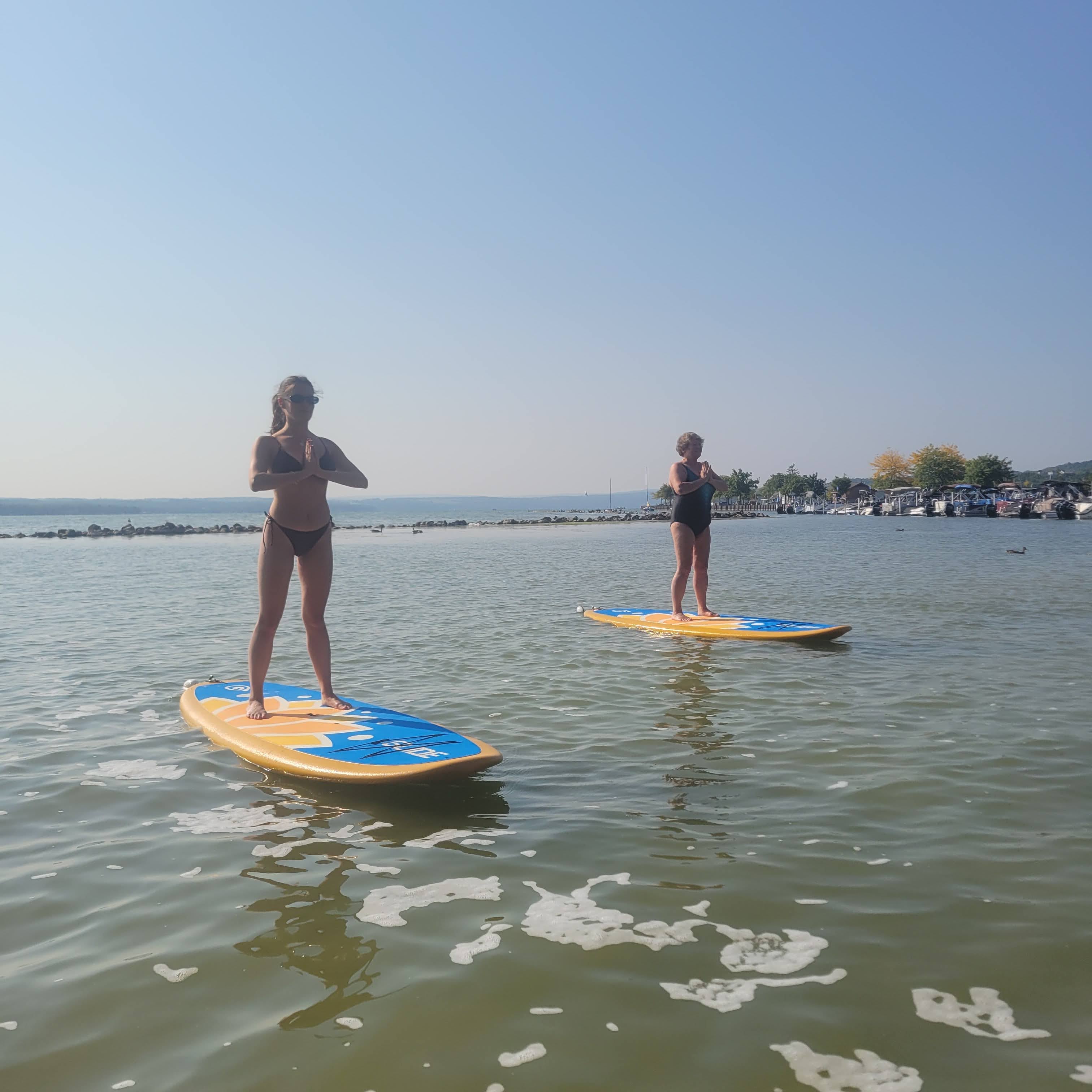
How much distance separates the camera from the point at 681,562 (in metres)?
11.8

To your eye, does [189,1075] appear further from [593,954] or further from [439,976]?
[593,954]

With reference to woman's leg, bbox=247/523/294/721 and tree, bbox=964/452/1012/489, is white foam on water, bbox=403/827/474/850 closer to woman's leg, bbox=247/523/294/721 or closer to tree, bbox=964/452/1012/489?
woman's leg, bbox=247/523/294/721

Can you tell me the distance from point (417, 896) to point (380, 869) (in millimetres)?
378

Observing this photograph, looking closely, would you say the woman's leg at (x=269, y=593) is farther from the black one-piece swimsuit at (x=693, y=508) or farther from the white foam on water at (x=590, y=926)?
the black one-piece swimsuit at (x=693, y=508)

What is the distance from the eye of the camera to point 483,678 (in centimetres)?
895

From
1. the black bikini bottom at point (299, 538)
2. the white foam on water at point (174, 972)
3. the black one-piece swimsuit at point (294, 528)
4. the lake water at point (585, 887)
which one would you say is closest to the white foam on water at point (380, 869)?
the lake water at point (585, 887)

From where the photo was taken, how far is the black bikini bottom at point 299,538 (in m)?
6.30

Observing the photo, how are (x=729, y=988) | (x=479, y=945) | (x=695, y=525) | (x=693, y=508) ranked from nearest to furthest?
(x=729, y=988)
(x=479, y=945)
(x=693, y=508)
(x=695, y=525)

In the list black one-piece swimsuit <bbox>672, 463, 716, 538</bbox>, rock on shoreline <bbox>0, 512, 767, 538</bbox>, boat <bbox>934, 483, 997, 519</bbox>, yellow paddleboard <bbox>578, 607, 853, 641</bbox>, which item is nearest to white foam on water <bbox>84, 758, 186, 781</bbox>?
yellow paddleboard <bbox>578, 607, 853, 641</bbox>

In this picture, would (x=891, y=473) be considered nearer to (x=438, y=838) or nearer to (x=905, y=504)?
(x=905, y=504)

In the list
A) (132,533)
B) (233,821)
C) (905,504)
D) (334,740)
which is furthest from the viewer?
(905,504)

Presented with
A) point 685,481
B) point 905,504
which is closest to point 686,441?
point 685,481

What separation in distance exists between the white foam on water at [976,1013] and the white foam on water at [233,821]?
3.34m

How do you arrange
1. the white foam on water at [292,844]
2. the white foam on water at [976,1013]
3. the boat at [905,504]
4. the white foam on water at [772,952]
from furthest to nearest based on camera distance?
the boat at [905,504], the white foam on water at [292,844], the white foam on water at [772,952], the white foam on water at [976,1013]
